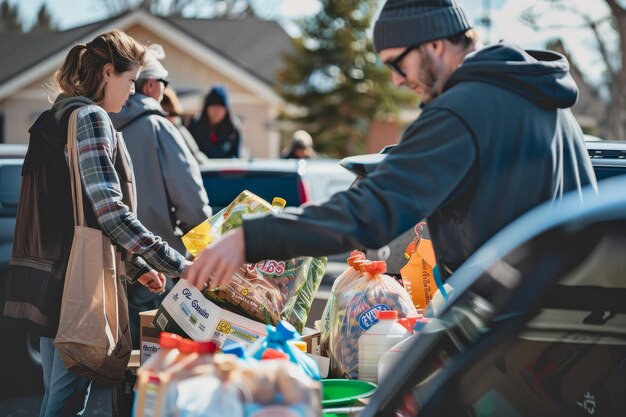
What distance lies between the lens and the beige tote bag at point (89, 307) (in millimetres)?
3561

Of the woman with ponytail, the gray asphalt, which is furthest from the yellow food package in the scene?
the gray asphalt

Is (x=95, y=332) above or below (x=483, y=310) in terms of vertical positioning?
below

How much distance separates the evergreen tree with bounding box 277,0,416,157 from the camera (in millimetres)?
35906

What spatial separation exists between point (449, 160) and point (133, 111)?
3500 millimetres

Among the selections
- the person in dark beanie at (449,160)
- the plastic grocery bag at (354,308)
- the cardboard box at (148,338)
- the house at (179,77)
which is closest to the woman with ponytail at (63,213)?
the cardboard box at (148,338)

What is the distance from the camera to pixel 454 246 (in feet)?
8.12

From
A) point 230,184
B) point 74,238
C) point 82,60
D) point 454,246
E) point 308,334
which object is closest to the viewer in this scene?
point 454,246

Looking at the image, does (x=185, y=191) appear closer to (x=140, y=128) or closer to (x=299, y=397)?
(x=140, y=128)

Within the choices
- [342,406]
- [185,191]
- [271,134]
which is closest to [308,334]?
[342,406]

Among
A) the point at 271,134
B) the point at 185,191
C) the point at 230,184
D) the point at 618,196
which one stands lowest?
the point at 271,134

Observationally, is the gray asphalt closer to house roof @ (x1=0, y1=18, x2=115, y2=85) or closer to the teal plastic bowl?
the teal plastic bowl

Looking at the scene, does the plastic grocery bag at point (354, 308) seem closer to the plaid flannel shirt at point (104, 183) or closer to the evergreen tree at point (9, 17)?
the plaid flannel shirt at point (104, 183)

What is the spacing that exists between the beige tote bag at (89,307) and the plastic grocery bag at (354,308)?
828 millimetres

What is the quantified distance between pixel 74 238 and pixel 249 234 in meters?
1.57
